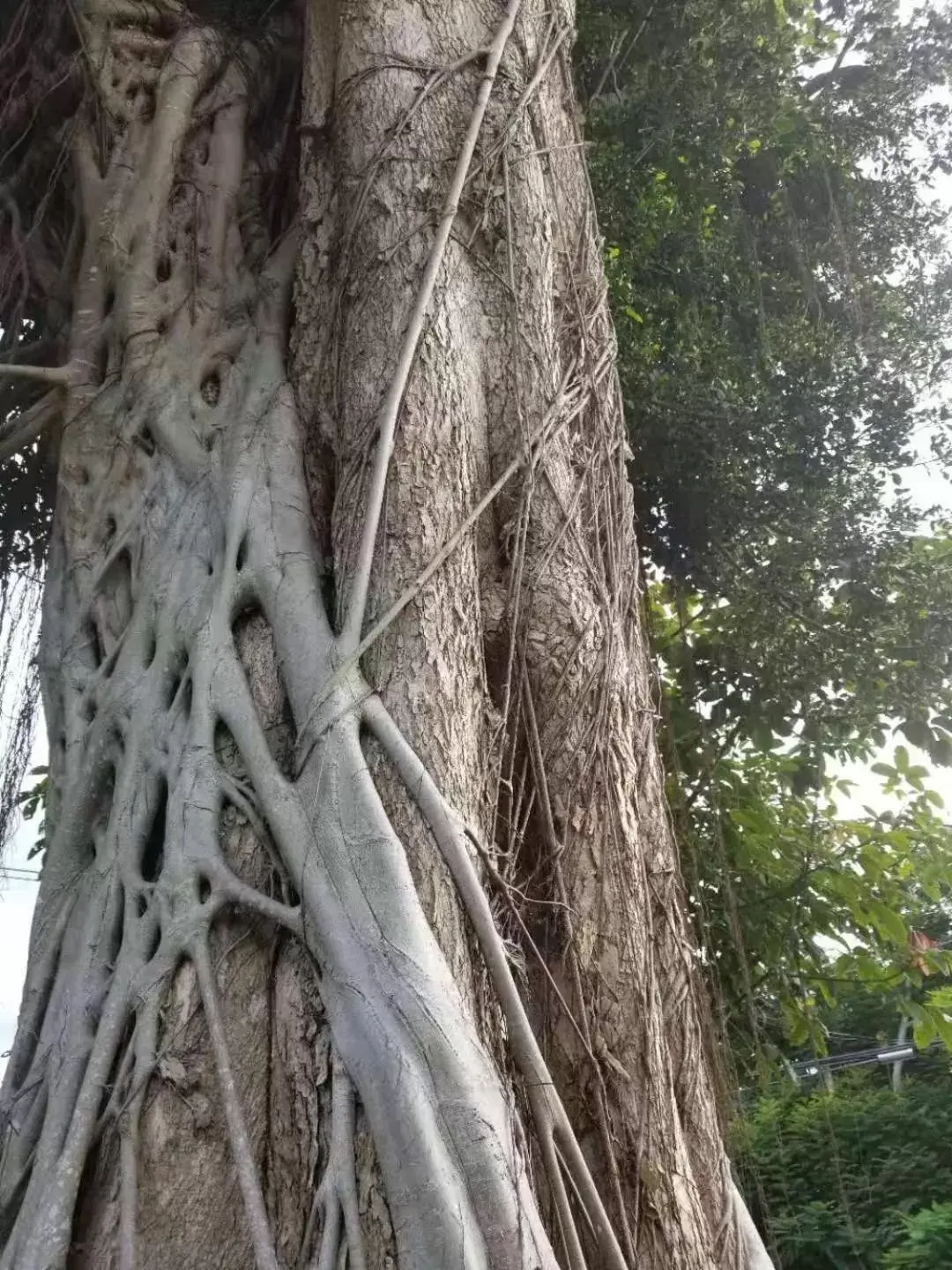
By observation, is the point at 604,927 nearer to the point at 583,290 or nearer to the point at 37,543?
the point at 583,290

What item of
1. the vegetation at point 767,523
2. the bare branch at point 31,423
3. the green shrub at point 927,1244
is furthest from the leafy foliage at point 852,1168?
the bare branch at point 31,423

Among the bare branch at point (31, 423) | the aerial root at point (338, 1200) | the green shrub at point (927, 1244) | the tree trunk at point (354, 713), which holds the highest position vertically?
the bare branch at point (31, 423)

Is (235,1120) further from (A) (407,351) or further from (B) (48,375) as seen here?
(B) (48,375)

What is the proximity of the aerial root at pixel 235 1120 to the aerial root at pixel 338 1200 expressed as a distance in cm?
6

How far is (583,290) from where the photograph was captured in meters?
2.42

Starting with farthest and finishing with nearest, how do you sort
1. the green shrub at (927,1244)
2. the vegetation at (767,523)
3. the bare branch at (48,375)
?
the green shrub at (927,1244)
the vegetation at (767,523)
the bare branch at (48,375)

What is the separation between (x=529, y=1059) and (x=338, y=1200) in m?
0.28

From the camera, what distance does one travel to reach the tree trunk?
1.51 metres

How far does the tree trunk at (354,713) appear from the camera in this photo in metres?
1.51

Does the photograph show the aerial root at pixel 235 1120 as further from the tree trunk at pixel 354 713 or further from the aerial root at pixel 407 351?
the aerial root at pixel 407 351

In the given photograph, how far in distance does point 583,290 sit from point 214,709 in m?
1.18

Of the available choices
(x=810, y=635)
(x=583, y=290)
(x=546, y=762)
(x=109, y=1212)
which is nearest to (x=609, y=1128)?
(x=546, y=762)

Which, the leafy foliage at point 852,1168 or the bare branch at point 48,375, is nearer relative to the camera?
the bare branch at point 48,375

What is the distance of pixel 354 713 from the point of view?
1703 mm
